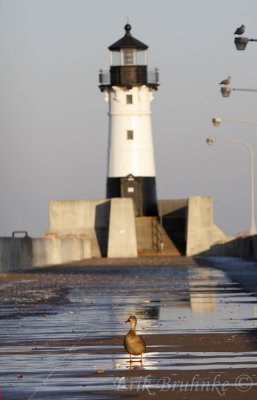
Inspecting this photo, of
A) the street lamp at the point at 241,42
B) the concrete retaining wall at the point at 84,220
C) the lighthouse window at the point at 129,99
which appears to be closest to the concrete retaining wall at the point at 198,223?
the concrete retaining wall at the point at 84,220

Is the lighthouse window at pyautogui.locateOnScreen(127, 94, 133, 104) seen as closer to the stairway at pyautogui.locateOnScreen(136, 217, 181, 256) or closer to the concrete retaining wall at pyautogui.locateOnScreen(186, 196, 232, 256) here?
the stairway at pyautogui.locateOnScreen(136, 217, 181, 256)

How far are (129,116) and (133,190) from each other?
568cm

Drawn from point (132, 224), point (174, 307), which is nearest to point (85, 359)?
point (174, 307)

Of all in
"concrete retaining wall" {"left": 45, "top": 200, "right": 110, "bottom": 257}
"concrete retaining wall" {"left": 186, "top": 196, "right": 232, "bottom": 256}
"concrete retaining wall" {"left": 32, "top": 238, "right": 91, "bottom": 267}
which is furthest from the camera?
"concrete retaining wall" {"left": 45, "top": 200, "right": 110, "bottom": 257}

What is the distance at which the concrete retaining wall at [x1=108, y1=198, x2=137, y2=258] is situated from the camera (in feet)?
257

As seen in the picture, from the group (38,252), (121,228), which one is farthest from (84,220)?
(38,252)

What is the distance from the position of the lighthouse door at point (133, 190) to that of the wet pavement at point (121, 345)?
184 ft

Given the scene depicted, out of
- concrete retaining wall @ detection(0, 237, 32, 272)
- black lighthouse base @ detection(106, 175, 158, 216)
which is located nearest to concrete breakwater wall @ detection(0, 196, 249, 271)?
black lighthouse base @ detection(106, 175, 158, 216)

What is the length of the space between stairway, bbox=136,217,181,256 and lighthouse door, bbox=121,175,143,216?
123 inches

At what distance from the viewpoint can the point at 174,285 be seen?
33.5 meters

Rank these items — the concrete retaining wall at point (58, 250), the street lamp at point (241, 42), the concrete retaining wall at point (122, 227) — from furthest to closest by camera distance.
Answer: the concrete retaining wall at point (122, 227) < the concrete retaining wall at point (58, 250) < the street lamp at point (241, 42)

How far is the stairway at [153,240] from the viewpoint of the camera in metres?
82.2

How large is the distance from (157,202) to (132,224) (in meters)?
9.66

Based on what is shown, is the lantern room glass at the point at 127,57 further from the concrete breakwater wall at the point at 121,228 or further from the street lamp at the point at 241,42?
the street lamp at the point at 241,42
